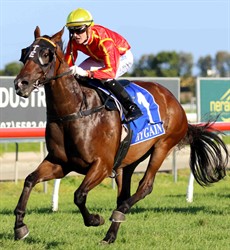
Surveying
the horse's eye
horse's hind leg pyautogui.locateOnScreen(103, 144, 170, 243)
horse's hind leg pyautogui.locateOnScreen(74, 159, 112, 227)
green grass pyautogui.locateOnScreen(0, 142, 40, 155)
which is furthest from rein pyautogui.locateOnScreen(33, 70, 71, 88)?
green grass pyautogui.locateOnScreen(0, 142, 40, 155)

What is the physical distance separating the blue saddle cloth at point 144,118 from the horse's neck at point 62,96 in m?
0.73

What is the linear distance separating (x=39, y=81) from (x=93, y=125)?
2.25 ft

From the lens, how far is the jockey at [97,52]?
6.42 metres

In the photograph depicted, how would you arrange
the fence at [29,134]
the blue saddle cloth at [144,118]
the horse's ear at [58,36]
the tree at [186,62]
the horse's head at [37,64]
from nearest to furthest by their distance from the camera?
the horse's head at [37,64]
the horse's ear at [58,36]
the blue saddle cloth at [144,118]
the fence at [29,134]
the tree at [186,62]

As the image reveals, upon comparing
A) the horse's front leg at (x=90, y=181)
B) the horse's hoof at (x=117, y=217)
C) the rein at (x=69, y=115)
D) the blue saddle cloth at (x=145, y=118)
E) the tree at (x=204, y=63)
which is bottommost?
the tree at (x=204, y=63)

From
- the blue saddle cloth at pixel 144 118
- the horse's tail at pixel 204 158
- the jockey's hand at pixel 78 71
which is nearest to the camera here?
the jockey's hand at pixel 78 71

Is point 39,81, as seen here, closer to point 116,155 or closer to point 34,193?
point 116,155

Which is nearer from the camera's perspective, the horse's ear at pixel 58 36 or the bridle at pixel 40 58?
the bridle at pixel 40 58

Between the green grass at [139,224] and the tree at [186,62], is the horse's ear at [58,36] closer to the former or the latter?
the green grass at [139,224]

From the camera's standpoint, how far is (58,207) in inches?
379

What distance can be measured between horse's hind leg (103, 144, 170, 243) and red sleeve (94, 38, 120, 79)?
3.67ft

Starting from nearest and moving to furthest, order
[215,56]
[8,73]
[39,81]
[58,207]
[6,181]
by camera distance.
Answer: [39,81]
[58,207]
[6,181]
[8,73]
[215,56]

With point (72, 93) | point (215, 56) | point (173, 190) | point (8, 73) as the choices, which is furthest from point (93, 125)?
point (215, 56)

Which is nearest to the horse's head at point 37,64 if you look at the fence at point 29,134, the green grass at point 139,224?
the green grass at point 139,224
